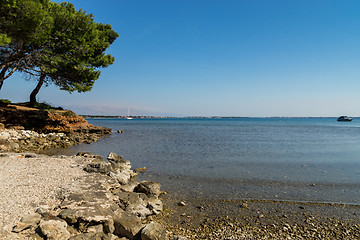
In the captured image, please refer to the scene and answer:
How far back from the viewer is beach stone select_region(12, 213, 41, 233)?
4.47 metres

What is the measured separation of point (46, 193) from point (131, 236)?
329cm

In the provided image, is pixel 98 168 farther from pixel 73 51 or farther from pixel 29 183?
pixel 73 51

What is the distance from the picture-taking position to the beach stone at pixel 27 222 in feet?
14.7

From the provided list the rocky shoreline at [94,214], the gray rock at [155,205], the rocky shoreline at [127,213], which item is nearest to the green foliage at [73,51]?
the rocky shoreline at [127,213]

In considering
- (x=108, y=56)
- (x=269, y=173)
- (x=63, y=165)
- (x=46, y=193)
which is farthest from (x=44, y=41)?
(x=269, y=173)

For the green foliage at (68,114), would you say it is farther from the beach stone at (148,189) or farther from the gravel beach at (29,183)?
the beach stone at (148,189)

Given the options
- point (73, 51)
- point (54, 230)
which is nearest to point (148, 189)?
point (54, 230)

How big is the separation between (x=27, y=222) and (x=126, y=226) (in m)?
2.31

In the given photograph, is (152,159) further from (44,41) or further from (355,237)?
(44,41)

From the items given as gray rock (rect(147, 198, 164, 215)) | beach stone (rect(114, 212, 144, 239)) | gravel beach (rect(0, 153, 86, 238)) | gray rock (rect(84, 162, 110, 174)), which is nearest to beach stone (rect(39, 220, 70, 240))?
gravel beach (rect(0, 153, 86, 238))

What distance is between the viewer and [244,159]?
1655cm

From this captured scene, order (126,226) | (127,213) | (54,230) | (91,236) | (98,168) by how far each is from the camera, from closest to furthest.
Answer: (54,230) → (91,236) → (126,226) → (127,213) → (98,168)

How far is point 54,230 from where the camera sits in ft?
14.8


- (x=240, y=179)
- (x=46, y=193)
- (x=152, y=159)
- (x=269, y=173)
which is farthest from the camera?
(x=152, y=159)
